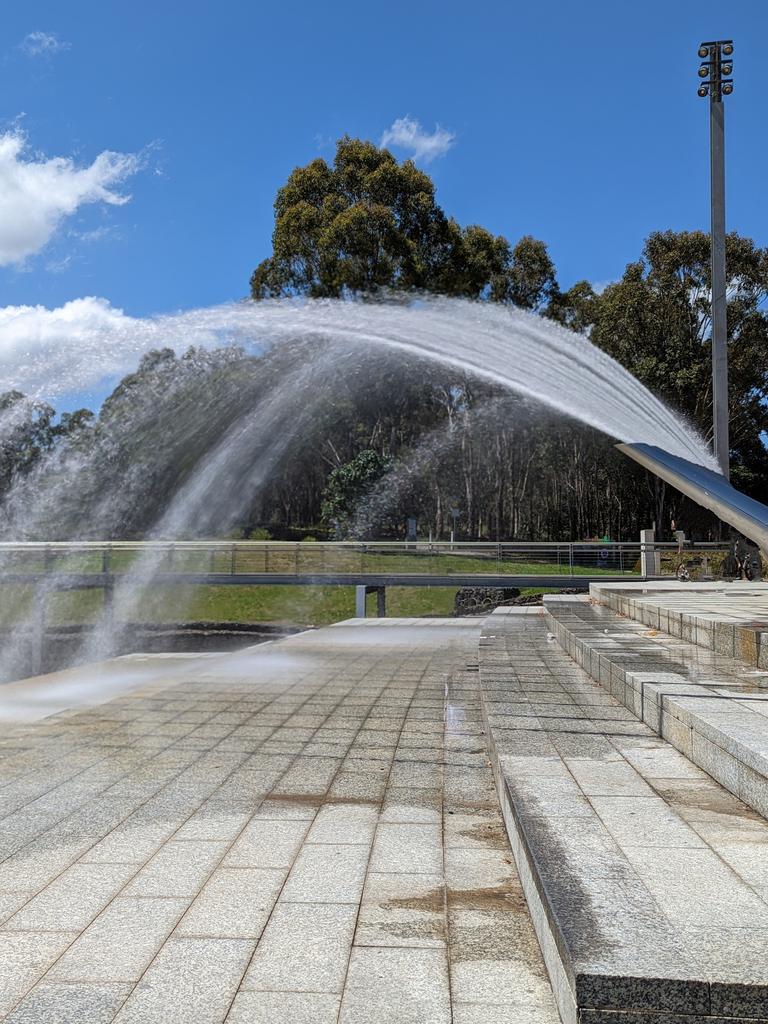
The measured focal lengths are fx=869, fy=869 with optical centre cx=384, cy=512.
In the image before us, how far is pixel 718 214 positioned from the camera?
1446cm

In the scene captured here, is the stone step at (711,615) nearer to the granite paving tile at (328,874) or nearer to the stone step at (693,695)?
the stone step at (693,695)

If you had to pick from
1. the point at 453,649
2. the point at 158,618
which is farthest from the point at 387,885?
the point at 158,618

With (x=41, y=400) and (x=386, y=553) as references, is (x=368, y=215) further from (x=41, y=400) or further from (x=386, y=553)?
(x=41, y=400)

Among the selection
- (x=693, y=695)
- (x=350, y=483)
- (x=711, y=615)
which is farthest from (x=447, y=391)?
(x=693, y=695)

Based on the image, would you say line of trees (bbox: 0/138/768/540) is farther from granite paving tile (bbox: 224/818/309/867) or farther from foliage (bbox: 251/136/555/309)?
granite paving tile (bbox: 224/818/309/867)

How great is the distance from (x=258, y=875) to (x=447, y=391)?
32.4 meters

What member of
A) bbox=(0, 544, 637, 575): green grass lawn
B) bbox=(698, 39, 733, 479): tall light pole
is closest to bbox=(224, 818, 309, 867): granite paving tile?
bbox=(698, 39, 733, 479): tall light pole

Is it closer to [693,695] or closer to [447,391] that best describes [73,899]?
[693,695]

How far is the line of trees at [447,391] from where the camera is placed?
32469 mm

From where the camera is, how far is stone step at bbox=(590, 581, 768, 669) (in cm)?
591

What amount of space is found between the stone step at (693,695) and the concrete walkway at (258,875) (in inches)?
39.0

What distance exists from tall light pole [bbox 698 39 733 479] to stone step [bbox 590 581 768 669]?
3.52 metres

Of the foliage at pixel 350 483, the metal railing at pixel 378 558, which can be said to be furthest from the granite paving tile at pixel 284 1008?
the foliage at pixel 350 483

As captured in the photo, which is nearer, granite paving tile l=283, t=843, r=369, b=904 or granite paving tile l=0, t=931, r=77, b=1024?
granite paving tile l=0, t=931, r=77, b=1024
